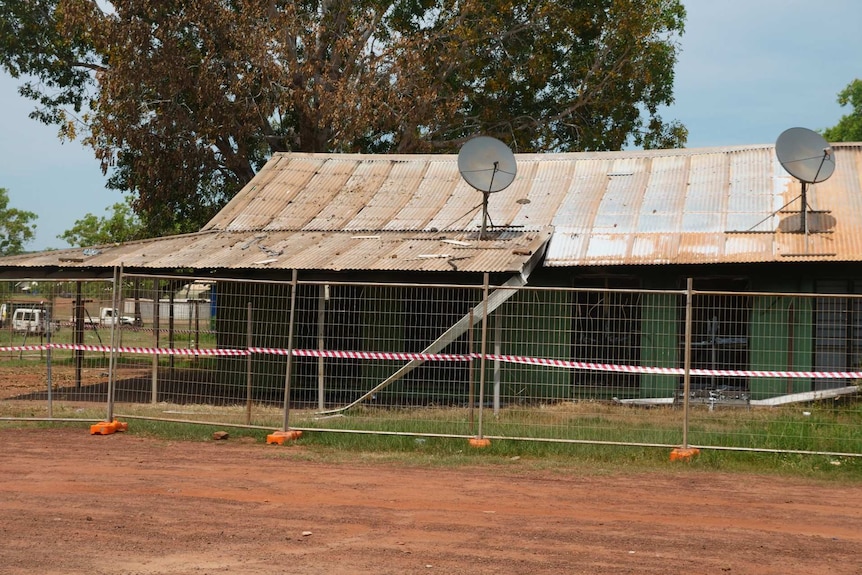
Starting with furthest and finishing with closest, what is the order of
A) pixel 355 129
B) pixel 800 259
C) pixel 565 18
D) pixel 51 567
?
1. pixel 565 18
2. pixel 355 129
3. pixel 800 259
4. pixel 51 567

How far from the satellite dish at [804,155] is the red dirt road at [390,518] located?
25.8 feet

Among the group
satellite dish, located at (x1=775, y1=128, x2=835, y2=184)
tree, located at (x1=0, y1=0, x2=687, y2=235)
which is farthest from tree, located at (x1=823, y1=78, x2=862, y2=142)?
satellite dish, located at (x1=775, y1=128, x2=835, y2=184)

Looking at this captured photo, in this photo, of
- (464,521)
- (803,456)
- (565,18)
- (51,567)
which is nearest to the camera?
(51,567)

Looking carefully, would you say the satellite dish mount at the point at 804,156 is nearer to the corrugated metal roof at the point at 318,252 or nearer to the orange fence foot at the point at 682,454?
the corrugated metal roof at the point at 318,252

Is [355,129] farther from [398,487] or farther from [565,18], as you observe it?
[398,487]

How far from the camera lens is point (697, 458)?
1127cm

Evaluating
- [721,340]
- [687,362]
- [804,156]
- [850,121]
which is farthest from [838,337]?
[850,121]

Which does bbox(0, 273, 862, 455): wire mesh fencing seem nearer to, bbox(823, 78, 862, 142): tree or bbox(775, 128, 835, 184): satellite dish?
bbox(775, 128, 835, 184): satellite dish

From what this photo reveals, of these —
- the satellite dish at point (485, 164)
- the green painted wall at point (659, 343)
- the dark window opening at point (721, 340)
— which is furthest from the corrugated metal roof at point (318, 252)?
the dark window opening at point (721, 340)

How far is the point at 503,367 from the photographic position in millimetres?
15922

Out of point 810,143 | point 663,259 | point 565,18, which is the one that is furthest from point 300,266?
point 565,18

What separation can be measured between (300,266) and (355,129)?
510 inches

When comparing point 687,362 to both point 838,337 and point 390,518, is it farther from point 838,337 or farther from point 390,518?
point 838,337

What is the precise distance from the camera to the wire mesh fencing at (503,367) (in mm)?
12375
